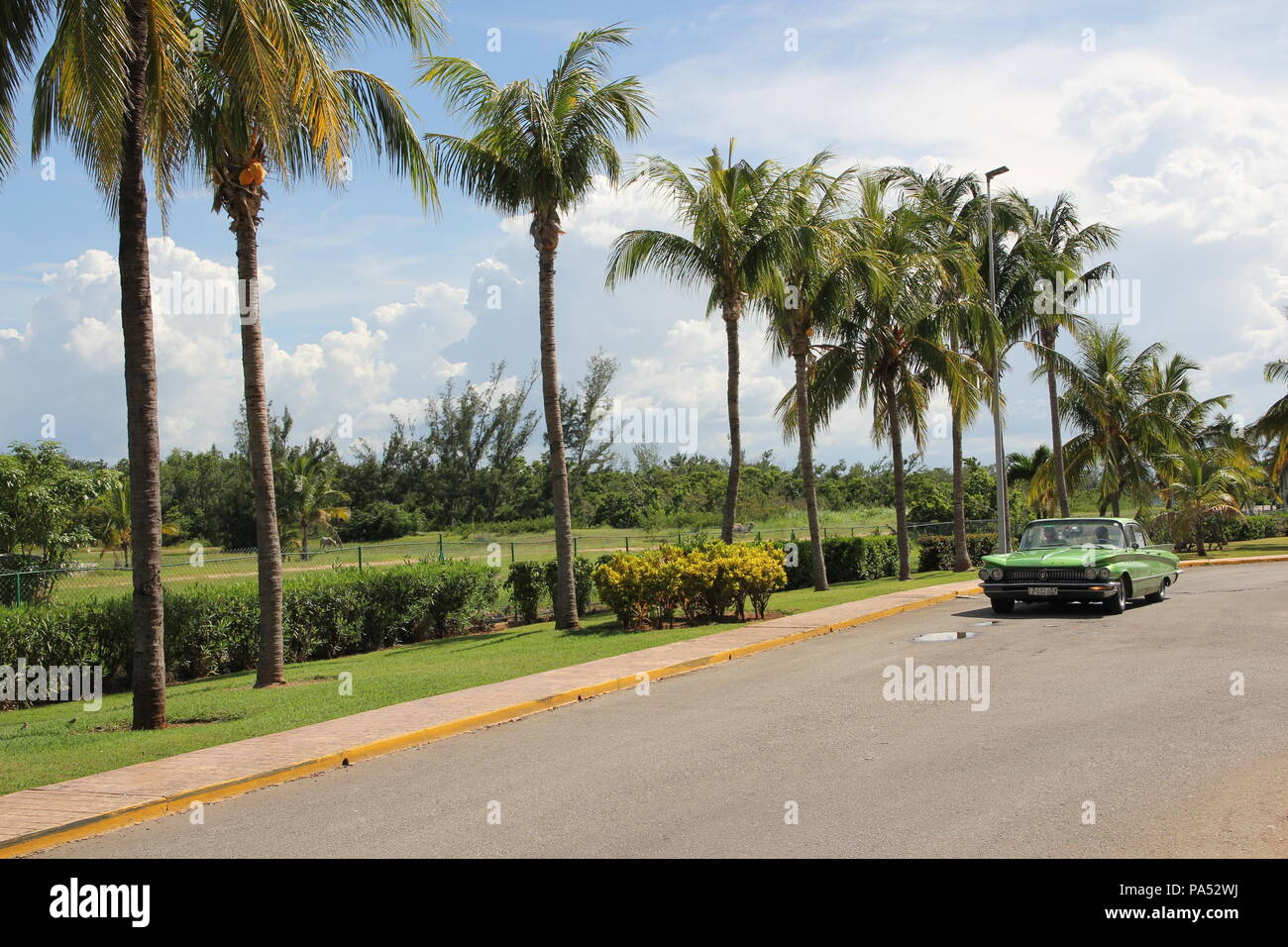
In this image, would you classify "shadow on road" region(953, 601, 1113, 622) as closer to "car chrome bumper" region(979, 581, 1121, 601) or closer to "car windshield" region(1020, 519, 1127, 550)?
"car chrome bumper" region(979, 581, 1121, 601)

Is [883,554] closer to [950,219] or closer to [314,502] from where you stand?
[950,219]

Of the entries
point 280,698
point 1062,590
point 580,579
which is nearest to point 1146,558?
point 1062,590

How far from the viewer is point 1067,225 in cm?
3569

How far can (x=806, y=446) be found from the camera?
24.8 m

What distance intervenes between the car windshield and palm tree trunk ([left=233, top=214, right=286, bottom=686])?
42.2 ft

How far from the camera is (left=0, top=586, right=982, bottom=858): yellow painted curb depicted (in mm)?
6750

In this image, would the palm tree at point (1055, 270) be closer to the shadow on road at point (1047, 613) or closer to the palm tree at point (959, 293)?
the palm tree at point (959, 293)

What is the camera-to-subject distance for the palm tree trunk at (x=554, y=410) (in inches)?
751

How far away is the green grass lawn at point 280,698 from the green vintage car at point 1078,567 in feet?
13.4

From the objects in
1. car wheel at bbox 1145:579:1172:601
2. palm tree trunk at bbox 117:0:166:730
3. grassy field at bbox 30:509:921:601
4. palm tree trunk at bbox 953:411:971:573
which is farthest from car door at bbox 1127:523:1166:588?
palm tree trunk at bbox 117:0:166:730

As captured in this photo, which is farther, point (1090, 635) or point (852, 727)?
point (1090, 635)

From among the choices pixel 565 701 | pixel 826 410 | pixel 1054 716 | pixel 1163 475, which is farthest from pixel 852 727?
pixel 1163 475

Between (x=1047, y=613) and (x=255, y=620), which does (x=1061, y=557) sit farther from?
(x=255, y=620)
